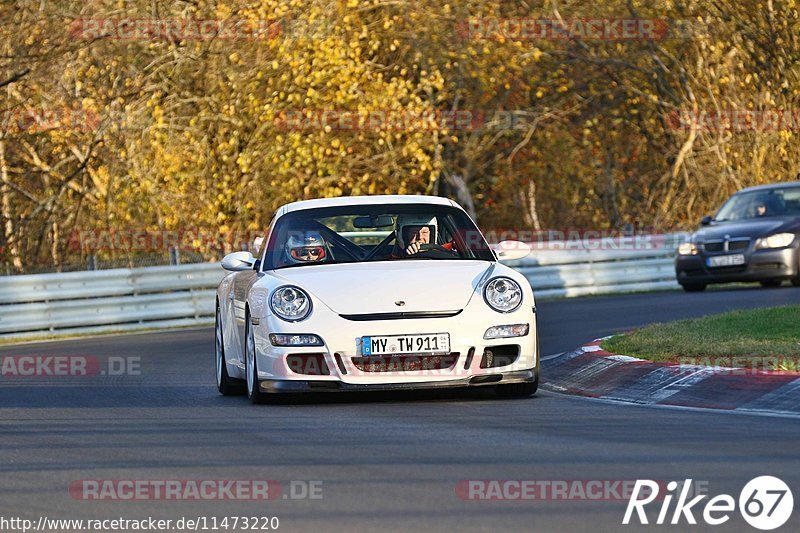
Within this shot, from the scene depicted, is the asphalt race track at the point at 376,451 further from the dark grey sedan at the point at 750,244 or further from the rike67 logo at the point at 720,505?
the dark grey sedan at the point at 750,244

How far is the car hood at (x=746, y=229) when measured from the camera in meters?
23.8

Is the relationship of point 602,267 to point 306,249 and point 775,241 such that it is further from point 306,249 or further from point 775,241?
point 306,249

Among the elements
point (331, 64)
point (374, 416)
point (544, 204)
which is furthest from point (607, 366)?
point (544, 204)

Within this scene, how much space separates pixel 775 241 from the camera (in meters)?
23.6

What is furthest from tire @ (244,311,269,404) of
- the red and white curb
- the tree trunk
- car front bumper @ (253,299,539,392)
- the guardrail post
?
the tree trunk

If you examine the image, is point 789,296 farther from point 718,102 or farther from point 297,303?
point 718,102

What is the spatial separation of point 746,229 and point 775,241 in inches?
23.7

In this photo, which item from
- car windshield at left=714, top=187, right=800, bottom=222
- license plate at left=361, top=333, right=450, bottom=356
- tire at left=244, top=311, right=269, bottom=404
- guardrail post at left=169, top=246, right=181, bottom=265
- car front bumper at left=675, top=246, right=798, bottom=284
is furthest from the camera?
guardrail post at left=169, top=246, right=181, bottom=265

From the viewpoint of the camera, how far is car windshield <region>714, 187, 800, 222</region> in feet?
80.6

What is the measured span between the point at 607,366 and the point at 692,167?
939 inches

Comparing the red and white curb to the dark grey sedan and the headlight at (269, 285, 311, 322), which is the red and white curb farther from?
the dark grey sedan

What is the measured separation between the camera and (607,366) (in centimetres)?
1217

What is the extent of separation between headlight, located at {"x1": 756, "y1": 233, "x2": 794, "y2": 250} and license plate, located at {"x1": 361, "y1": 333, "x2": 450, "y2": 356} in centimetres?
1388

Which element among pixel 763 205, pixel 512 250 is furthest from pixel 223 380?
pixel 763 205
